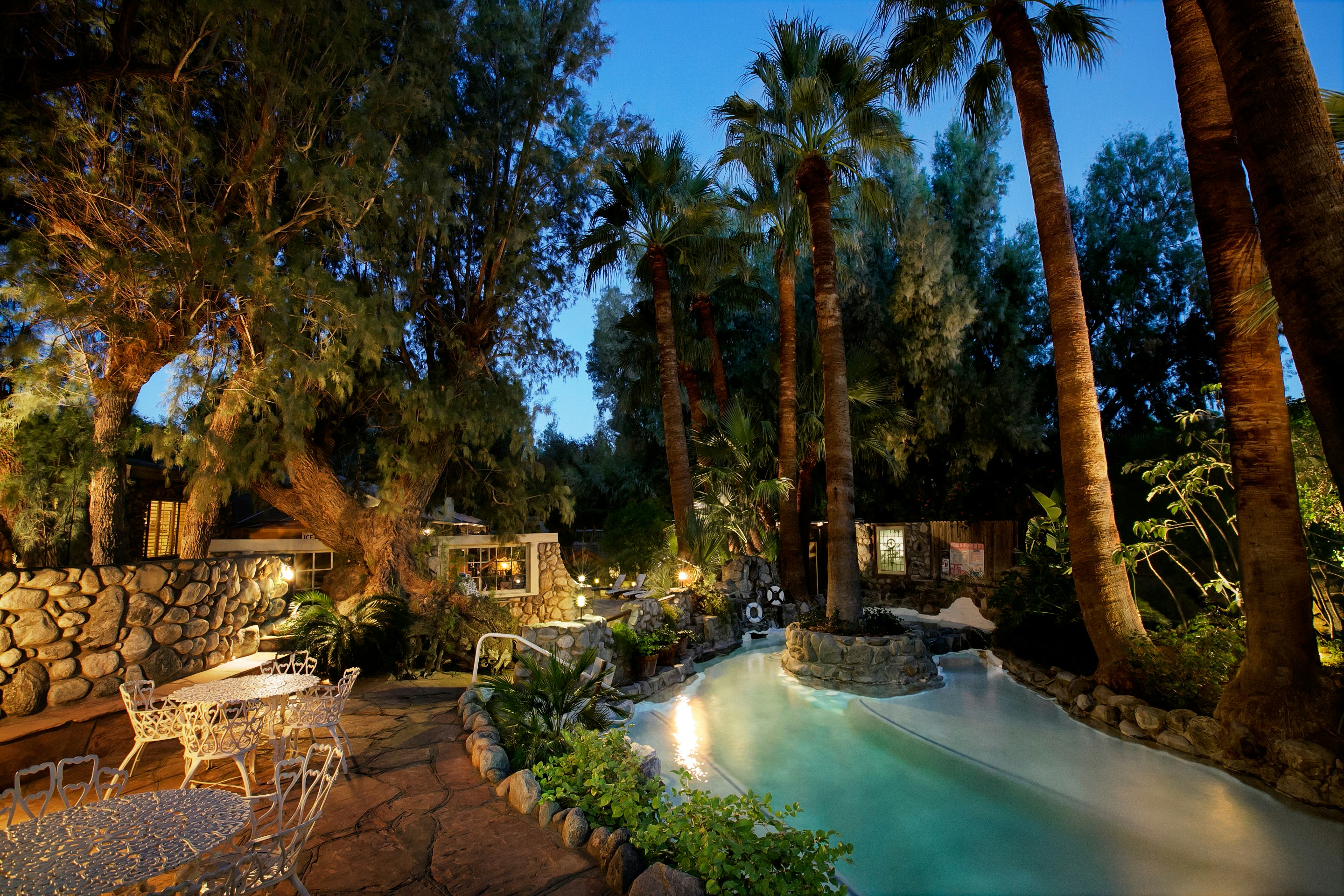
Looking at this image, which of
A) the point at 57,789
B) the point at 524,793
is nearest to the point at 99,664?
the point at 57,789

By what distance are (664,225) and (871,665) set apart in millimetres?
9142

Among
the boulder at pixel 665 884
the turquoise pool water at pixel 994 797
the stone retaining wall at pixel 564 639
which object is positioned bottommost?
the turquoise pool water at pixel 994 797

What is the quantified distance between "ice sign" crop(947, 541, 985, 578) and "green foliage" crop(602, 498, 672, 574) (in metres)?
7.15

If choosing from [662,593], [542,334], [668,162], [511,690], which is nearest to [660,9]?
[668,162]

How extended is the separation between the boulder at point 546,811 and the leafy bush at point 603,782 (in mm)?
51

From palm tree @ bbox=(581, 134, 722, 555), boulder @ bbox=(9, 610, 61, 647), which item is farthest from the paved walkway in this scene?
palm tree @ bbox=(581, 134, 722, 555)

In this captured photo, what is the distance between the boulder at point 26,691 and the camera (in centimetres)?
481

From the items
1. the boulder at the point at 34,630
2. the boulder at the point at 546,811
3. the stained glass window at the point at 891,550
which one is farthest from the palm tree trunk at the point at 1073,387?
the boulder at the point at 34,630

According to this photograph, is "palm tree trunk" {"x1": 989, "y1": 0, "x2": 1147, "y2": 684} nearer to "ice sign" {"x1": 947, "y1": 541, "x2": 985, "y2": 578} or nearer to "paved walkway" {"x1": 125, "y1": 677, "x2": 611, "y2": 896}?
"paved walkway" {"x1": 125, "y1": 677, "x2": 611, "y2": 896}

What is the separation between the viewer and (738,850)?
9.71 feet

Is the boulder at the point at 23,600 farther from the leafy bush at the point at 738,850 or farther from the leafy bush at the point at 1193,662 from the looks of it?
the leafy bush at the point at 1193,662

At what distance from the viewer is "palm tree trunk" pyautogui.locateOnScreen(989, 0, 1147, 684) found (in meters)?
6.56

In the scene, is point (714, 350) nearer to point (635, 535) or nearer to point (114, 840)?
point (635, 535)

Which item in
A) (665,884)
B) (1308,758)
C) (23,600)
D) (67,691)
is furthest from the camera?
(67,691)
